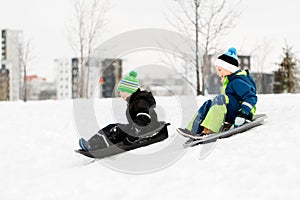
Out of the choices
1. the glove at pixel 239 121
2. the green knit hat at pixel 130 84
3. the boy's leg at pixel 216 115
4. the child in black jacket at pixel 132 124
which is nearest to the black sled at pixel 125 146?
the child in black jacket at pixel 132 124

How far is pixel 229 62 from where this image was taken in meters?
4.66

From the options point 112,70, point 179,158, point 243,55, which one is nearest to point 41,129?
point 112,70

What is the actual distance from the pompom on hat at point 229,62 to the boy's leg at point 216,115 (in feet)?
1.44

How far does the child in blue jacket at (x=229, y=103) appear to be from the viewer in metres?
4.36

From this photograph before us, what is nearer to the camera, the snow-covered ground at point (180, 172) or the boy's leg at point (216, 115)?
the snow-covered ground at point (180, 172)

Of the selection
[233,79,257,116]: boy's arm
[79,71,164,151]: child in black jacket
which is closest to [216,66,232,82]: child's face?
[233,79,257,116]: boy's arm

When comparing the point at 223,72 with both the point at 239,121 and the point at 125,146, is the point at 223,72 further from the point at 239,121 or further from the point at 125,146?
the point at 125,146

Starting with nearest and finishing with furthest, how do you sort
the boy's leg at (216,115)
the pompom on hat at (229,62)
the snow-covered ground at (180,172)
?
1. the snow-covered ground at (180,172)
2. the boy's leg at (216,115)
3. the pompom on hat at (229,62)

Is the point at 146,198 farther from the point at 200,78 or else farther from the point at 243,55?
the point at 243,55

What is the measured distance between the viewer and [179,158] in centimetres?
391

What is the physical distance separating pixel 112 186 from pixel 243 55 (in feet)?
67.9

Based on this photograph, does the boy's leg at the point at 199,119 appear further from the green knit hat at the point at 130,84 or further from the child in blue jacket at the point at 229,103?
the green knit hat at the point at 130,84

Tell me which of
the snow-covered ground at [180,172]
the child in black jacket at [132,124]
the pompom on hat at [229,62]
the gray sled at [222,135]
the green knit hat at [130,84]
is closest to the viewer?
the snow-covered ground at [180,172]

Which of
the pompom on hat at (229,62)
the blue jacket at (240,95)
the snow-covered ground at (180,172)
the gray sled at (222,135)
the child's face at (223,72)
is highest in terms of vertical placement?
the pompom on hat at (229,62)
